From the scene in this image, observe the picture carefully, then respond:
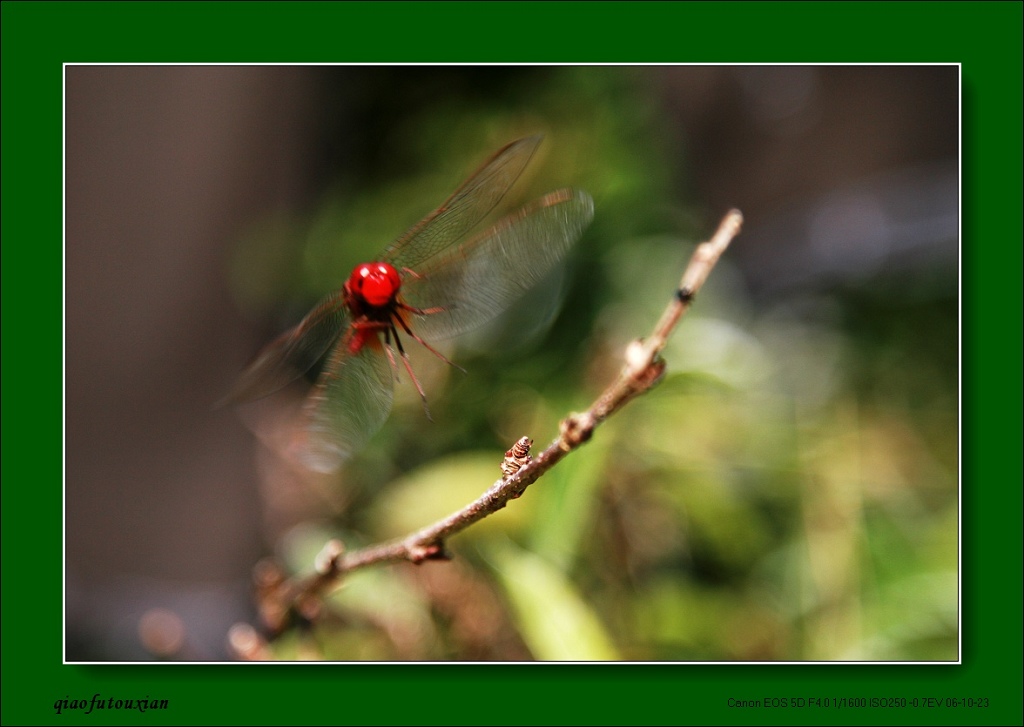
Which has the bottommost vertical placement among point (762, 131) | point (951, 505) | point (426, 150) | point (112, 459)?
point (951, 505)

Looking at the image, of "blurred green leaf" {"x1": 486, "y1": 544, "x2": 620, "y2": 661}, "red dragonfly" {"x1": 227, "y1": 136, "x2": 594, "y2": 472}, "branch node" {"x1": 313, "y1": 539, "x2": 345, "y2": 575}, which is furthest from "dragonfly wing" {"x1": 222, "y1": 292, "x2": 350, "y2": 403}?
"blurred green leaf" {"x1": 486, "y1": 544, "x2": 620, "y2": 661}

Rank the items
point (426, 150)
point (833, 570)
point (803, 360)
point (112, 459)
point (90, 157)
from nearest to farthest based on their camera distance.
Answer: point (833, 570) < point (803, 360) < point (426, 150) < point (90, 157) < point (112, 459)

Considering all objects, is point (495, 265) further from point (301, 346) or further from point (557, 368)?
point (557, 368)

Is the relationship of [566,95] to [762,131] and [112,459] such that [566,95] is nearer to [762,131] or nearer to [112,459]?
[762,131]

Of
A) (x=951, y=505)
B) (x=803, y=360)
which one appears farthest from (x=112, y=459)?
(x=951, y=505)

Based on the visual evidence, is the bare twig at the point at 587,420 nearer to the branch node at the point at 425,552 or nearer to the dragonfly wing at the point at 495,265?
the branch node at the point at 425,552

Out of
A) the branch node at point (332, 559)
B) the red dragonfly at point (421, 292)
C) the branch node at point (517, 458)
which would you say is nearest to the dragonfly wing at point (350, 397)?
the red dragonfly at point (421, 292)
